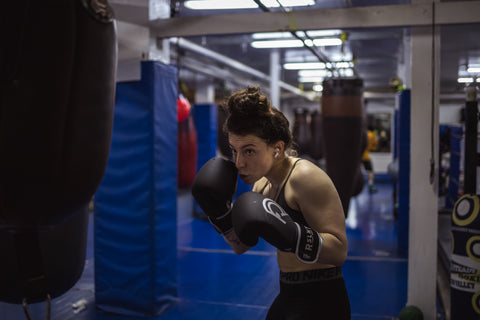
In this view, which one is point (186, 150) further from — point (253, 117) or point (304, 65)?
point (253, 117)

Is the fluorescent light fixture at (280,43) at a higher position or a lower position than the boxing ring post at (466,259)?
higher

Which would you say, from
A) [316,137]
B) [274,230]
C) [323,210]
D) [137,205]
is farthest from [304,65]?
[274,230]

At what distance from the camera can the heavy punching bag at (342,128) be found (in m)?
3.96

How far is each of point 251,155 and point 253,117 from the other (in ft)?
0.44

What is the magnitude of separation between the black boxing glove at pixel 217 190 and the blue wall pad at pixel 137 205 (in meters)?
1.72

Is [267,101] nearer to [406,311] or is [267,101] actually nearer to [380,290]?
[406,311]

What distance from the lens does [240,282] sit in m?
4.27

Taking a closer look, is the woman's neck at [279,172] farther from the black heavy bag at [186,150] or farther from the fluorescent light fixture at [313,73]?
the fluorescent light fixture at [313,73]

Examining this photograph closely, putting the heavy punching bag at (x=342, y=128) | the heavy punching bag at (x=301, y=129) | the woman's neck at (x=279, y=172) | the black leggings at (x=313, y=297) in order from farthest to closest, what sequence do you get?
the heavy punching bag at (x=301, y=129) → the heavy punching bag at (x=342, y=128) → the woman's neck at (x=279, y=172) → the black leggings at (x=313, y=297)

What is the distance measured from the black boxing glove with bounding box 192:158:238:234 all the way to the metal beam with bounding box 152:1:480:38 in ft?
6.24

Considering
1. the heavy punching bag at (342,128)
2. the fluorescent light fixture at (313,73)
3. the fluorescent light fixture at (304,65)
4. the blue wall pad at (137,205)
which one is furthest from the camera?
the fluorescent light fixture at (313,73)

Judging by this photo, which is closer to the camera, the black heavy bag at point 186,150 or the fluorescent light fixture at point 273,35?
the fluorescent light fixture at point 273,35

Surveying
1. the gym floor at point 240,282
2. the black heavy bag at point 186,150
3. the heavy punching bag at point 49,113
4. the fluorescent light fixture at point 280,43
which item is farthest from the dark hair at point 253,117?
the black heavy bag at point 186,150

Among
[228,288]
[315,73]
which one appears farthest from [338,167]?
[315,73]
